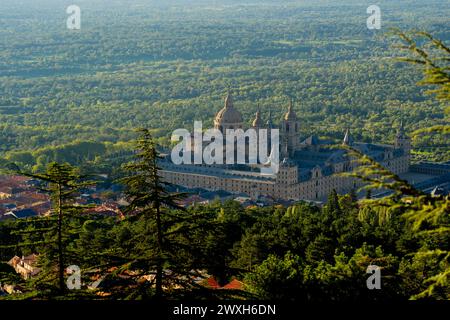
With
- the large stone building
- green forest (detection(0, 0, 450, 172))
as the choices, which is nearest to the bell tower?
the large stone building

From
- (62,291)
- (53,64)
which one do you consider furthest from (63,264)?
(53,64)

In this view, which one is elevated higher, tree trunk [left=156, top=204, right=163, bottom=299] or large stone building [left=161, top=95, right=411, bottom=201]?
tree trunk [left=156, top=204, right=163, bottom=299]

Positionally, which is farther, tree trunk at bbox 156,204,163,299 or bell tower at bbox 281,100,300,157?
bell tower at bbox 281,100,300,157

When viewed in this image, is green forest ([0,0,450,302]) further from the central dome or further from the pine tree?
the central dome

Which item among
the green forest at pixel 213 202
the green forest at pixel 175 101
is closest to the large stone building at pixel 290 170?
the green forest at pixel 213 202

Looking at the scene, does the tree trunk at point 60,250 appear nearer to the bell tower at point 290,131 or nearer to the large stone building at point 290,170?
the large stone building at point 290,170

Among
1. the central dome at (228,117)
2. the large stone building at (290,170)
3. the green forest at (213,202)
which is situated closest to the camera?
the green forest at (213,202)

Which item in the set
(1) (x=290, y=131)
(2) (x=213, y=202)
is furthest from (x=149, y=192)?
(1) (x=290, y=131)

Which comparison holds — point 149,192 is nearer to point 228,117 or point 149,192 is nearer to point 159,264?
point 159,264
